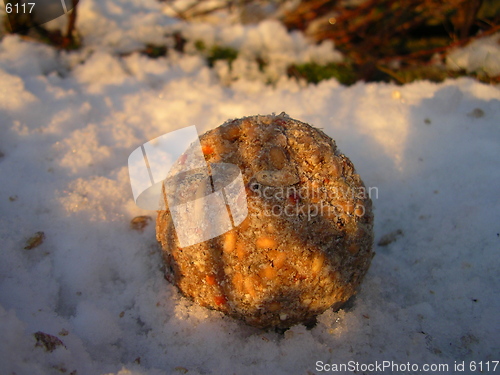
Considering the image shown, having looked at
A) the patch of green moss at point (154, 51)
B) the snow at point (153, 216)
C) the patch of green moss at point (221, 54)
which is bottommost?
the snow at point (153, 216)

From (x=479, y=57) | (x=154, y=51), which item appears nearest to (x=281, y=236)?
(x=154, y=51)

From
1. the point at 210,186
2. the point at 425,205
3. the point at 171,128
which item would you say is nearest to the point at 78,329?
the point at 210,186

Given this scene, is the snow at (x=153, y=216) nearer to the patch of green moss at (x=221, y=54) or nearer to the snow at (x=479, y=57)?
the patch of green moss at (x=221, y=54)

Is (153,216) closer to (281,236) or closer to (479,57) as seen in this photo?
(281,236)

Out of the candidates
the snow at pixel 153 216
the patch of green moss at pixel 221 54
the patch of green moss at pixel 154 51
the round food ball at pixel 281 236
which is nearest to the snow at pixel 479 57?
the snow at pixel 153 216

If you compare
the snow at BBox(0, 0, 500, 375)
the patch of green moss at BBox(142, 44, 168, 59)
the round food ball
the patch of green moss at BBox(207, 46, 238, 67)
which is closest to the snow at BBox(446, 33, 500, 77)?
the snow at BBox(0, 0, 500, 375)

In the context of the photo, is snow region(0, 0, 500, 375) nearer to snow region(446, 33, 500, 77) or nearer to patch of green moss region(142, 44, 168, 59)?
patch of green moss region(142, 44, 168, 59)
